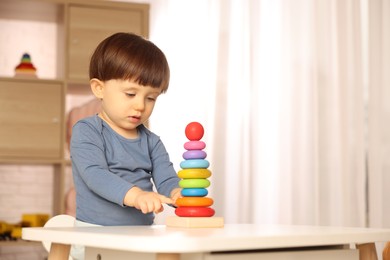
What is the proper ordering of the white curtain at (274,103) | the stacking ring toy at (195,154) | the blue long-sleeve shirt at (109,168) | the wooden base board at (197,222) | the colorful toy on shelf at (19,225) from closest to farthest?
1. the wooden base board at (197,222)
2. the stacking ring toy at (195,154)
3. the blue long-sleeve shirt at (109,168)
4. the white curtain at (274,103)
5. the colorful toy on shelf at (19,225)

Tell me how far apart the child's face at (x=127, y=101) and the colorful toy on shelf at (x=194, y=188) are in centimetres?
23

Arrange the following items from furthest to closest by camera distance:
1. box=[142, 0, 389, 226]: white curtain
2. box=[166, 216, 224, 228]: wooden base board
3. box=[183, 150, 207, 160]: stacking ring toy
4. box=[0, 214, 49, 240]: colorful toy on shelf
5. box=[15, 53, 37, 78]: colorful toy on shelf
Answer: box=[15, 53, 37, 78]: colorful toy on shelf < box=[0, 214, 49, 240]: colorful toy on shelf < box=[142, 0, 389, 226]: white curtain < box=[183, 150, 207, 160]: stacking ring toy < box=[166, 216, 224, 228]: wooden base board

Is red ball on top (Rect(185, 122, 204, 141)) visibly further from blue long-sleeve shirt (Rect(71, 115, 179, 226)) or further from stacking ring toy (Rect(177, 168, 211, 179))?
blue long-sleeve shirt (Rect(71, 115, 179, 226))

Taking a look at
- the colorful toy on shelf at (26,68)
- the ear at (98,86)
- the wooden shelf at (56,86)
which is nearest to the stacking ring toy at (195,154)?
the ear at (98,86)

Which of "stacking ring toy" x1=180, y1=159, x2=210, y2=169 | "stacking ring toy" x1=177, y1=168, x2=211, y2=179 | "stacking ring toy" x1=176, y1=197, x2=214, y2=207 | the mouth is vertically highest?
the mouth

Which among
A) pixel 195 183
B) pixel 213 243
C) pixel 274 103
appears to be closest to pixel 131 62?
pixel 195 183

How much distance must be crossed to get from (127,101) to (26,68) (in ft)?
7.16

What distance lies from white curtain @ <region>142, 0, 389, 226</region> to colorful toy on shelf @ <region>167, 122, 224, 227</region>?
1967 millimetres

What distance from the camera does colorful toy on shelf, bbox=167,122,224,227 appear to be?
4.42ft

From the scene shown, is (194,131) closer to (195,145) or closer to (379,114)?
(195,145)

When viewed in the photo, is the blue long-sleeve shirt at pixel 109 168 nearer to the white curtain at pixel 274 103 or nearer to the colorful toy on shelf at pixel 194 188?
the colorful toy on shelf at pixel 194 188

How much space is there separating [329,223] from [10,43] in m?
2.03

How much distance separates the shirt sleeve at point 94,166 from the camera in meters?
1.43

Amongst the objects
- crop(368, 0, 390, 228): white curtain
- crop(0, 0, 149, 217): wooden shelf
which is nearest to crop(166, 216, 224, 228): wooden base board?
crop(368, 0, 390, 228): white curtain
